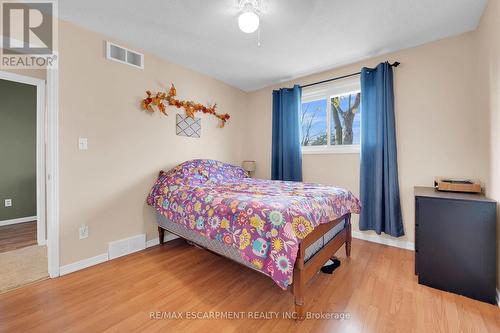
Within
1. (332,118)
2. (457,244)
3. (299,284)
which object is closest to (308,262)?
(299,284)

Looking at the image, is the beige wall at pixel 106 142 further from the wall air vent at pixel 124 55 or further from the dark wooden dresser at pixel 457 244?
the dark wooden dresser at pixel 457 244

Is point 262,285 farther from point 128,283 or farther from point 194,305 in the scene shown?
point 128,283

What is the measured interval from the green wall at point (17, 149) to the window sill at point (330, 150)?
476 centimetres

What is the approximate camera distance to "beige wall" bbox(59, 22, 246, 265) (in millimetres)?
2104

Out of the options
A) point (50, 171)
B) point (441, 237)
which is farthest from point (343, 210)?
point (50, 171)

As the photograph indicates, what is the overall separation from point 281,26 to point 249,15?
0.53 metres

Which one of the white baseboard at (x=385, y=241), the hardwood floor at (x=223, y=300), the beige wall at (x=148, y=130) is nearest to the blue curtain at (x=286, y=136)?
the beige wall at (x=148, y=130)

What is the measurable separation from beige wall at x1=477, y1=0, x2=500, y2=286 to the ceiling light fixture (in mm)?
1819

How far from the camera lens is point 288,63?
301 centimetres

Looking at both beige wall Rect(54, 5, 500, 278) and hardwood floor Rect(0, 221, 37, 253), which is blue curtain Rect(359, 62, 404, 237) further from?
hardwood floor Rect(0, 221, 37, 253)

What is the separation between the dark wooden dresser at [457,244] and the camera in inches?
62.7

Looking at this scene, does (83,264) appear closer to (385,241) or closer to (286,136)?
(286,136)

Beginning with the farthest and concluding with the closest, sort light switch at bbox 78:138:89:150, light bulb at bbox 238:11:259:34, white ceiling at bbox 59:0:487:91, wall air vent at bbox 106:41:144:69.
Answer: wall air vent at bbox 106:41:144:69
light switch at bbox 78:138:89:150
white ceiling at bbox 59:0:487:91
light bulb at bbox 238:11:259:34

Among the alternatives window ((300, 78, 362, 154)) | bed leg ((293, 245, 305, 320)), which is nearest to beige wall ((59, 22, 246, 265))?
window ((300, 78, 362, 154))
